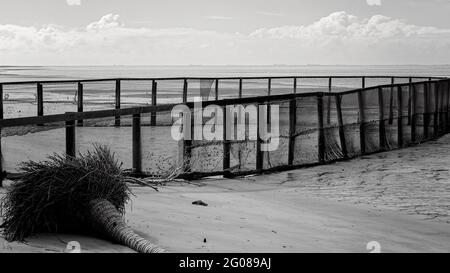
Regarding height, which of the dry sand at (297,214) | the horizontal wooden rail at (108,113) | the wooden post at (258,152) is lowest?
the dry sand at (297,214)

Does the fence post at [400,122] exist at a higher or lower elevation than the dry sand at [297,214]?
higher

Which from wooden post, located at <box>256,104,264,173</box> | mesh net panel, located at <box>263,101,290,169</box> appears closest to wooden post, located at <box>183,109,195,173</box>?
wooden post, located at <box>256,104,264,173</box>

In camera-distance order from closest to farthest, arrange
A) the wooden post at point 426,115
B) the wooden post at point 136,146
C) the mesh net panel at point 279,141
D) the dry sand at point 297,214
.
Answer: the dry sand at point 297,214 → the wooden post at point 136,146 → the mesh net panel at point 279,141 → the wooden post at point 426,115

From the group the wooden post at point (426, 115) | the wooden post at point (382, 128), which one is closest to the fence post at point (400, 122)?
the wooden post at point (382, 128)

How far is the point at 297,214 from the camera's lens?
7.04 meters

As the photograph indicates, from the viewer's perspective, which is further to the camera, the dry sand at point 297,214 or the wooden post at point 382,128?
the wooden post at point 382,128

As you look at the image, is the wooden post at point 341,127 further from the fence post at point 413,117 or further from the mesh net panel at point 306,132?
the fence post at point 413,117

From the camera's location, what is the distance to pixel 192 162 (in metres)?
9.23

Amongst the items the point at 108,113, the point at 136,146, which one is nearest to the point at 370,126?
the point at 136,146

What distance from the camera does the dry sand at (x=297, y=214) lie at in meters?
5.48

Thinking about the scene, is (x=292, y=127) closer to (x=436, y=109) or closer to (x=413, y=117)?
(x=413, y=117)

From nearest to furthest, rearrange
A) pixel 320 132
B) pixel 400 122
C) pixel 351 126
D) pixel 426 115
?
1. pixel 320 132
2. pixel 351 126
3. pixel 400 122
4. pixel 426 115

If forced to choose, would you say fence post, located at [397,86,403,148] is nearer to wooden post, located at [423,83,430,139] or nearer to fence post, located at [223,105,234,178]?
wooden post, located at [423,83,430,139]
